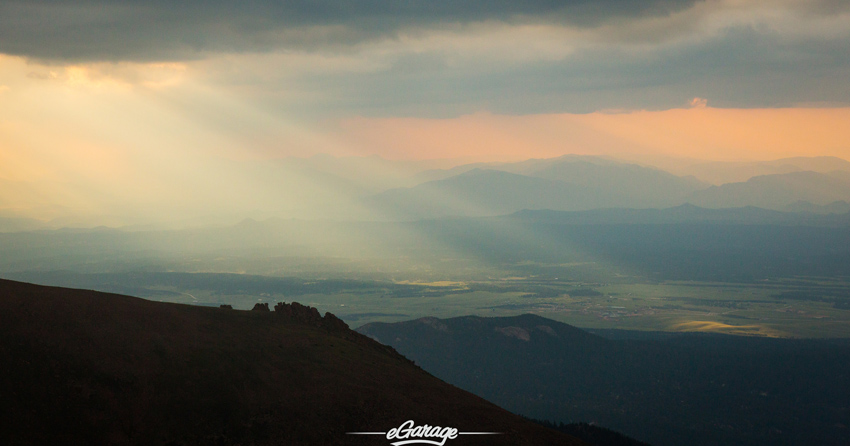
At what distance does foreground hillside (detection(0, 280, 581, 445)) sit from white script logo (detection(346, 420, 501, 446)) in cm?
102

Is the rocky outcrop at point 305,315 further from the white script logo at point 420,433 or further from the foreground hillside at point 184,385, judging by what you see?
the white script logo at point 420,433

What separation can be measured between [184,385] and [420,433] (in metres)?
23.4

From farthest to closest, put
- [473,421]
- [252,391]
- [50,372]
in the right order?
[473,421], [252,391], [50,372]

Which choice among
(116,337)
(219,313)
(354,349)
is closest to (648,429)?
(354,349)

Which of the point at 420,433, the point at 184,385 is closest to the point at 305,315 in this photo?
the point at 184,385

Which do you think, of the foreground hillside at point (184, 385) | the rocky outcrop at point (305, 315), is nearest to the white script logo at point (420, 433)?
the foreground hillside at point (184, 385)

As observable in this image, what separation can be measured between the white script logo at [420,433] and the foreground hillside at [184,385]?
1.02 meters

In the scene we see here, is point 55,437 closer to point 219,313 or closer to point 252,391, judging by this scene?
point 252,391

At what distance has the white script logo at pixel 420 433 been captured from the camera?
63438mm

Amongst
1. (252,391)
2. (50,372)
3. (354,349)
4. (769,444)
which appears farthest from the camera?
(769,444)

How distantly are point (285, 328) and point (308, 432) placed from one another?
98.6 feet

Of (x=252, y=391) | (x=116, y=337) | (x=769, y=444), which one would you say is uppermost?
(x=116, y=337)

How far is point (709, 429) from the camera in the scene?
191 m

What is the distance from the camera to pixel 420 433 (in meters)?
→ 64.8
